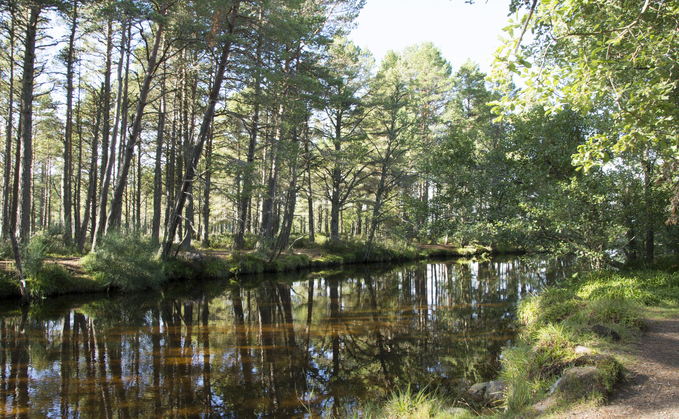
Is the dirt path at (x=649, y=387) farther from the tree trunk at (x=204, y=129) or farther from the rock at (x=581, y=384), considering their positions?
the tree trunk at (x=204, y=129)

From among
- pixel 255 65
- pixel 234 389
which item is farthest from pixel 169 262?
pixel 234 389

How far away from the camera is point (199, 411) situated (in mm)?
4605

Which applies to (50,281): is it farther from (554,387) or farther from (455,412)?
(554,387)

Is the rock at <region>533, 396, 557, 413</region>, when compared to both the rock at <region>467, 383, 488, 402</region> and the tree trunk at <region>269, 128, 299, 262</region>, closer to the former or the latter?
the rock at <region>467, 383, 488, 402</region>

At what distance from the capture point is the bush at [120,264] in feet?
38.3

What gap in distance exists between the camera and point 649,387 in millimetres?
3779

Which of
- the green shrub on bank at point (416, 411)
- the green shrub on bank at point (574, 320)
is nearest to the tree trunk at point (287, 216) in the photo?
the green shrub on bank at point (574, 320)

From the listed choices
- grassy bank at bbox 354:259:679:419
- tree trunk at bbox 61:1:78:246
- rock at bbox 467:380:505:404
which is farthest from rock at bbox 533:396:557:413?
tree trunk at bbox 61:1:78:246

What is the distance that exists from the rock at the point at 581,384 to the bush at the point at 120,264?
11.9 meters

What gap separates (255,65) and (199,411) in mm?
10893

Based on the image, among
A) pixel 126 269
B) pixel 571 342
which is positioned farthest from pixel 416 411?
pixel 126 269

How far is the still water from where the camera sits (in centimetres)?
486

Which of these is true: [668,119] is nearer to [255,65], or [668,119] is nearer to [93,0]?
[255,65]

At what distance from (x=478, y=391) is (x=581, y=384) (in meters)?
1.54
